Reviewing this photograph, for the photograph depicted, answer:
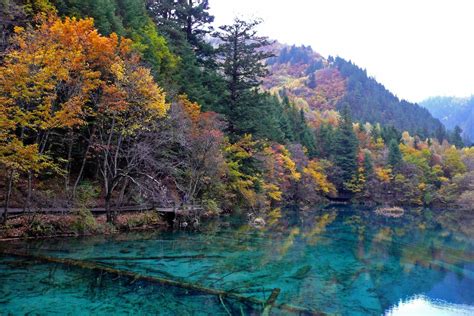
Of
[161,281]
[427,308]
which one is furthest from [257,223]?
[161,281]

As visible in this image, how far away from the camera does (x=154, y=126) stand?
71.7 ft

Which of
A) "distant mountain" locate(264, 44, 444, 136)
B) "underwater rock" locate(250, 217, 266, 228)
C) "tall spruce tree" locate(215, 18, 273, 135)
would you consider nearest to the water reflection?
"underwater rock" locate(250, 217, 266, 228)

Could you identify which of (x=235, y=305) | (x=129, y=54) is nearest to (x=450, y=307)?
(x=235, y=305)

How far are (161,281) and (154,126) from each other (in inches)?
421

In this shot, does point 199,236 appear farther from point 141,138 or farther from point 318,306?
point 318,306

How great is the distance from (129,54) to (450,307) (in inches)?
827

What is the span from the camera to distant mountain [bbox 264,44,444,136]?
507 ft

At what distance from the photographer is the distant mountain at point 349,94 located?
154m

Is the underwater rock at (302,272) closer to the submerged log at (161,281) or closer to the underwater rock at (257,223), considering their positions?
the submerged log at (161,281)

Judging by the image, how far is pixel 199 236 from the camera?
915 inches

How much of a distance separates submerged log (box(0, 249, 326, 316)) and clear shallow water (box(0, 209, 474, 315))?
276 mm

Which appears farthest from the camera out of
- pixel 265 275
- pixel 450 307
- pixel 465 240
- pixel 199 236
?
pixel 465 240

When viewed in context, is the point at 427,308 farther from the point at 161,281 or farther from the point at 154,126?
the point at 154,126

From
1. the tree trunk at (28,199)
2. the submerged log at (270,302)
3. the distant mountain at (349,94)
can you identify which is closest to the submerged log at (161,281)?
the submerged log at (270,302)
